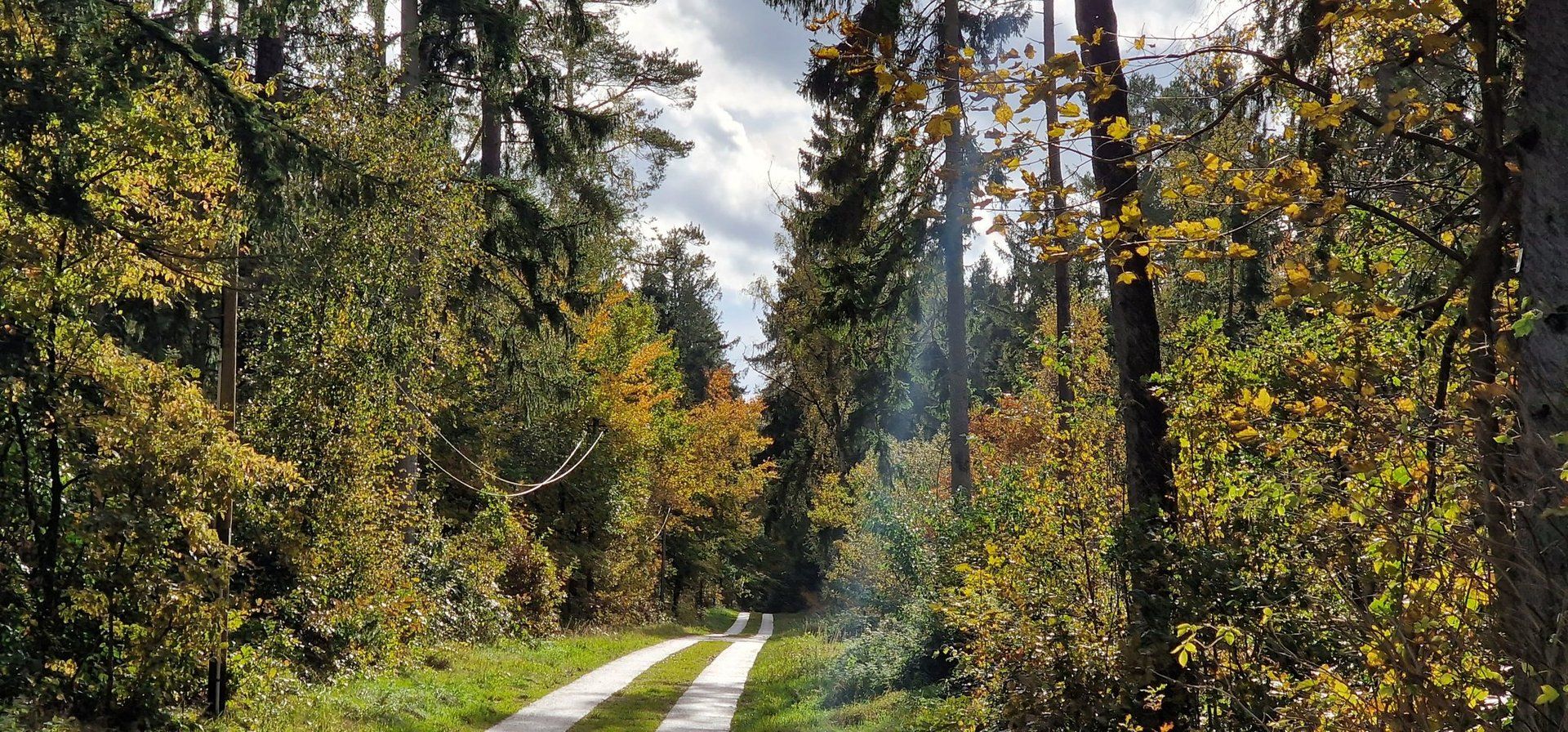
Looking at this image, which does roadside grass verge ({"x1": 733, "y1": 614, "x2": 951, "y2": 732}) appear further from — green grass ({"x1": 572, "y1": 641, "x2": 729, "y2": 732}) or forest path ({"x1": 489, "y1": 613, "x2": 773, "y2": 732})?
green grass ({"x1": 572, "y1": 641, "x2": 729, "y2": 732})

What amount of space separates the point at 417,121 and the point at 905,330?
9896 mm

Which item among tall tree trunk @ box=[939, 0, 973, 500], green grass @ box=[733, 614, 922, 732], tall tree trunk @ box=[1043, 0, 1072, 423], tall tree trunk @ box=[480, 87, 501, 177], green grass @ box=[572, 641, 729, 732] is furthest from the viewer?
tall tree trunk @ box=[480, 87, 501, 177]

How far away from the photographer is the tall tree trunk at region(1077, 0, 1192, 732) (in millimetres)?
6059

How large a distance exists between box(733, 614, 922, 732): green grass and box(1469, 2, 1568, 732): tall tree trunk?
7245mm

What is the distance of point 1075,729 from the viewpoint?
21.2 ft

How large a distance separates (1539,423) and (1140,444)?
145 inches

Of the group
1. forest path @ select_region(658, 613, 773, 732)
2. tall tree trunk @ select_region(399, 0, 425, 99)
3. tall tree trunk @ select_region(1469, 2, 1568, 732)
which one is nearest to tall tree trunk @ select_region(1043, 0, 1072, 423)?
tall tree trunk @ select_region(1469, 2, 1568, 732)

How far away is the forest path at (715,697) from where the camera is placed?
14.0 metres

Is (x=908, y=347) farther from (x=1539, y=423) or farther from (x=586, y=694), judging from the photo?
(x=1539, y=423)

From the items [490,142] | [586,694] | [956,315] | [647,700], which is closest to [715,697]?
[647,700]

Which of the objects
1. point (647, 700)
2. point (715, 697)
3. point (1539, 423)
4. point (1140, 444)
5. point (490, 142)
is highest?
point (490, 142)

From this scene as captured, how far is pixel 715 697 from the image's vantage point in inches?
676

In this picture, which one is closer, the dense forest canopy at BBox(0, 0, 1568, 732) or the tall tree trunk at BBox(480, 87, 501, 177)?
the dense forest canopy at BBox(0, 0, 1568, 732)

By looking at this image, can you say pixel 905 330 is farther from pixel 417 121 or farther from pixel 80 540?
pixel 80 540
